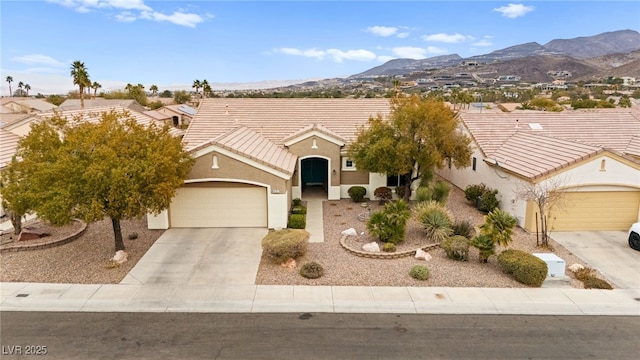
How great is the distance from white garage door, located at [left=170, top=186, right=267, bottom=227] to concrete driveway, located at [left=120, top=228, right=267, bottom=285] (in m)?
0.41

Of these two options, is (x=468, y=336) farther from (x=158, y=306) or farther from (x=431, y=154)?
(x=431, y=154)

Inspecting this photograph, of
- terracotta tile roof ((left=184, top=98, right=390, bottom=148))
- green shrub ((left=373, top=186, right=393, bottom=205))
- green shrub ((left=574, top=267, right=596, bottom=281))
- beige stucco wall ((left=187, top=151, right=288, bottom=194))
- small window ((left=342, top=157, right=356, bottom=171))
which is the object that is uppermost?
terracotta tile roof ((left=184, top=98, right=390, bottom=148))

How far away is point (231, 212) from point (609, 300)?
48.5 ft

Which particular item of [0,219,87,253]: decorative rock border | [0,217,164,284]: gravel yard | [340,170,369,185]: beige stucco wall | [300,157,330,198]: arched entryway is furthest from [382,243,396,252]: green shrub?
[0,219,87,253]: decorative rock border

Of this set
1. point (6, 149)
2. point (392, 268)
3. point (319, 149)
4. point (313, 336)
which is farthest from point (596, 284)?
point (6, 149)

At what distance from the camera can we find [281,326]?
465 inches

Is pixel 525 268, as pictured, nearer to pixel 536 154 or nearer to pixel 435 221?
pixel 435 221

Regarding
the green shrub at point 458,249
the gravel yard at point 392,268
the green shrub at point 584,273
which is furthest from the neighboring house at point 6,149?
the green shrub at point 584,273

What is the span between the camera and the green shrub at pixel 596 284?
14.2 meters

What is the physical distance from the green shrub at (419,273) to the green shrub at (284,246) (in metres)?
4.06

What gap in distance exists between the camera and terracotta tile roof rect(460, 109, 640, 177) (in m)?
21.1

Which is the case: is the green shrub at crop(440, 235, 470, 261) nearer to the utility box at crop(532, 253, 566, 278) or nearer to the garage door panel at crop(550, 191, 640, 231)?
the utility box at crop(532, 253, 566, 278)

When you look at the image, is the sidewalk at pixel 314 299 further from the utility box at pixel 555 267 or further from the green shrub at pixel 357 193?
the green shrub at pixel 357 193

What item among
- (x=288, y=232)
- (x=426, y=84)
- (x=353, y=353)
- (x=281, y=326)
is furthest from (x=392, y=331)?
(x=426, y=84)
